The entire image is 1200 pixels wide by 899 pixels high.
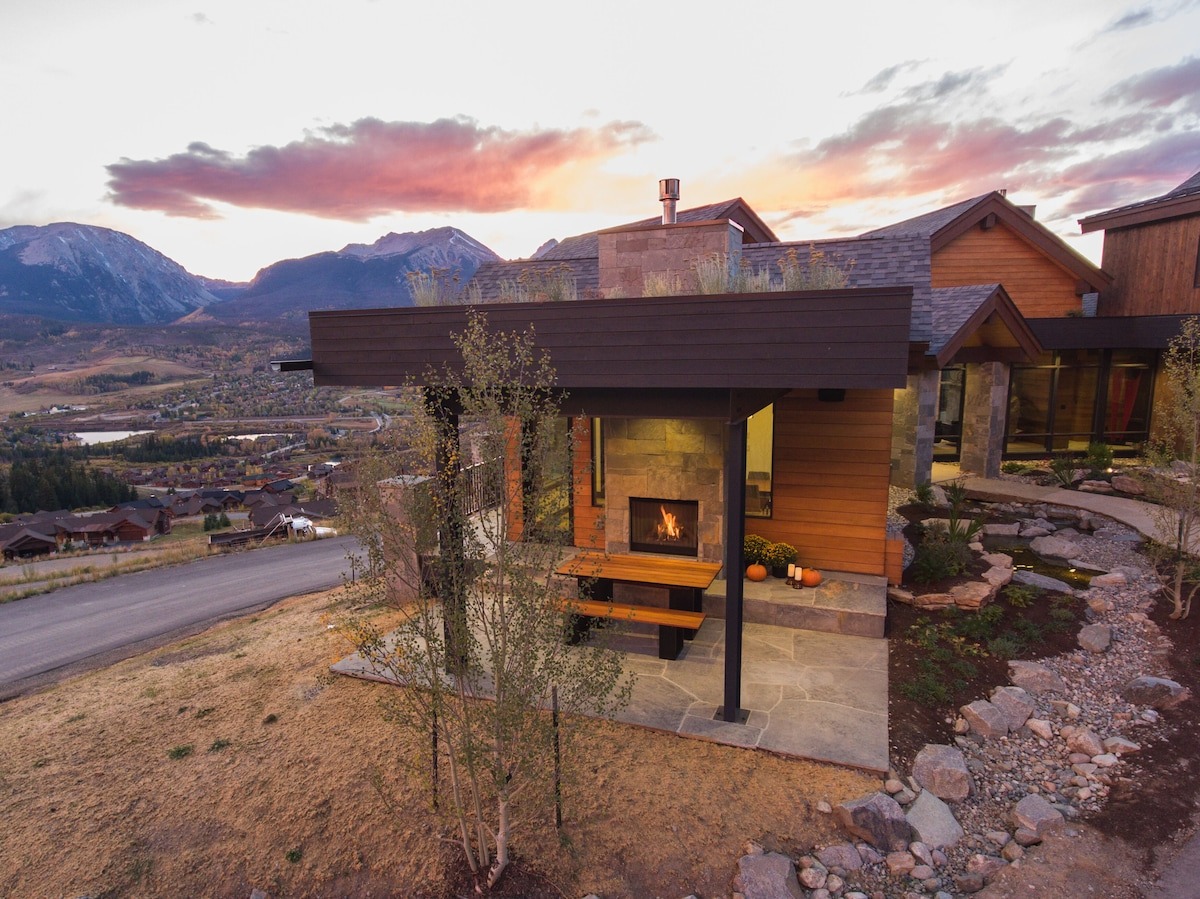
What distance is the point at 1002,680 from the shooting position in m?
6.34

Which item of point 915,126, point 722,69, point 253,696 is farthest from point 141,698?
point 915,126

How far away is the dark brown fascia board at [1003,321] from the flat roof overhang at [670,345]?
17.4ft

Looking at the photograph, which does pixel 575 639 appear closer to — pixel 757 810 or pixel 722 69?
pixel 757 810

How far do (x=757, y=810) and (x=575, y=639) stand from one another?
2.96m

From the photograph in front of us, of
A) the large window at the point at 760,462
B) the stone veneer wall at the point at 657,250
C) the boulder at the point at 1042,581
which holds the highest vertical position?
the stone veneer wall at the point at 657,250

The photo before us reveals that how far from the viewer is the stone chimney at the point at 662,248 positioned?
774cm

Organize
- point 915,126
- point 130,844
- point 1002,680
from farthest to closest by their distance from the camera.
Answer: point 915,126 → point 1002,680 → point 130,844

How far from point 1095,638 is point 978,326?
6522 mm

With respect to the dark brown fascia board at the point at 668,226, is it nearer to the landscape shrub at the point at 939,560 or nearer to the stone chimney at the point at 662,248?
the stone chimney at the point at 662,248

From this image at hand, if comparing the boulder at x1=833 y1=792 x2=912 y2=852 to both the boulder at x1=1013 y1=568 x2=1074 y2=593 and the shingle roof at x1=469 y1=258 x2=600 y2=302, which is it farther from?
the shingle roof at x1=469 y1=258 x2=600 y2=302

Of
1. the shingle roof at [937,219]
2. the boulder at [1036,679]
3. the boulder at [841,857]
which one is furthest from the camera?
the shingle roof at [937,219]

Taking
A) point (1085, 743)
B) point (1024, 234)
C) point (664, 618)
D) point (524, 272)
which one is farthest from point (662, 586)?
point (1024, 234)

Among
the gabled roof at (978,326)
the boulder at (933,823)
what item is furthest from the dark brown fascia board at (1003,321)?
the boulder at (933,823)

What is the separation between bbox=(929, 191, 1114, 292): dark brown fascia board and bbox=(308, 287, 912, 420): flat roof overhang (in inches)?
554
